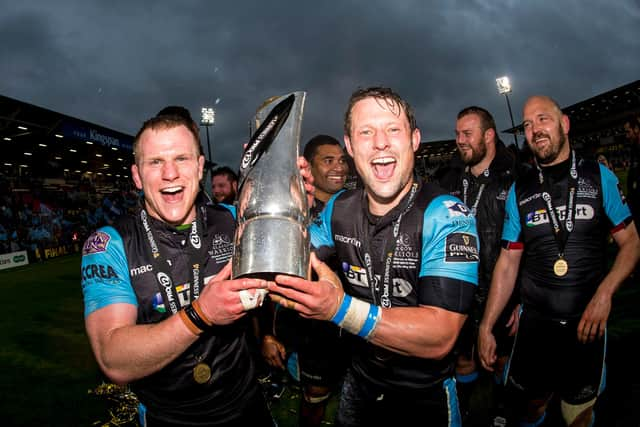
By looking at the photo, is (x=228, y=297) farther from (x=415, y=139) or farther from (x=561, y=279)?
(x=561, y=279)

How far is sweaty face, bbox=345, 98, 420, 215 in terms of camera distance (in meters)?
2.11

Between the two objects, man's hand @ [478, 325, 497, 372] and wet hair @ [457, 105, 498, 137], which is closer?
man's hand @ [478, 325, 497, 372]

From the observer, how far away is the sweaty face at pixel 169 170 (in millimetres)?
2059

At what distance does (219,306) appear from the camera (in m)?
1.47

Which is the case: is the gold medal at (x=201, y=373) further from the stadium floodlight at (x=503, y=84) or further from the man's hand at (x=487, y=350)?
the stadium floodlight at (x=503, y=84)

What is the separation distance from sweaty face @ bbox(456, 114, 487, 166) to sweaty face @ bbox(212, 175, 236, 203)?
12.6 feet

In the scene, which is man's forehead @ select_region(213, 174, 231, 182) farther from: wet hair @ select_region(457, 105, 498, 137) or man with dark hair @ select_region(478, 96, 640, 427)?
man with dark hair @ select_region(478, 96, 640, 427)

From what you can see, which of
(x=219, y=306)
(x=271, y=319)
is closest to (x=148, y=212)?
(x=219, y=306)

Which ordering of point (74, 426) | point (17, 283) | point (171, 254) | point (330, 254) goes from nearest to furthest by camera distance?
point (171, 254)
point (330, 254)
point (74, 426)
point (17, 283)

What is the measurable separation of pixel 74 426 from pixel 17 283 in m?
10.4

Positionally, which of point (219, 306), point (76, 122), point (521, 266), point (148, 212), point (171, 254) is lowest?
point (521, 266)

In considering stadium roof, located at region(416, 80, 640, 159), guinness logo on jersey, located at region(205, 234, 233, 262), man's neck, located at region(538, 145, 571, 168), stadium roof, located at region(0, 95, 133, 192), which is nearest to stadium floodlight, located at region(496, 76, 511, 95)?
stadium roof, located at region(416, 80, 640, 159)

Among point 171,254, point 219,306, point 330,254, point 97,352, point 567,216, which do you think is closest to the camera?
point 219,306

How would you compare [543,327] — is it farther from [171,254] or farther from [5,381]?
[5,381]
